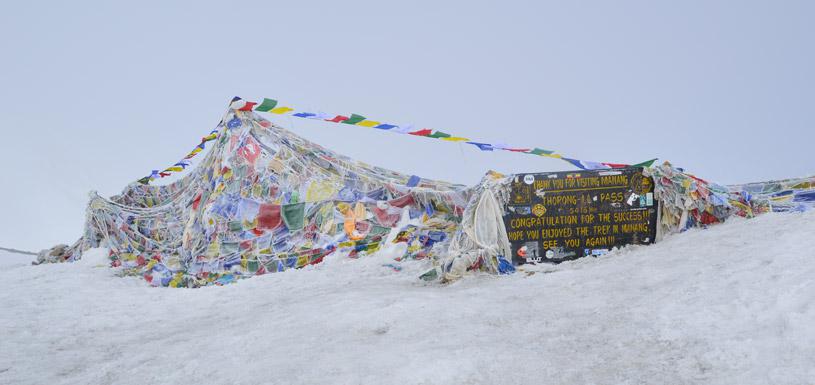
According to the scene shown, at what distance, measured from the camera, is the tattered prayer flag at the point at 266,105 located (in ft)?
32.3

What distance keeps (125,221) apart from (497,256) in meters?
8.36

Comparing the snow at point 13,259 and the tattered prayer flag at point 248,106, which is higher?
the tattered prayer flag at point 248,106

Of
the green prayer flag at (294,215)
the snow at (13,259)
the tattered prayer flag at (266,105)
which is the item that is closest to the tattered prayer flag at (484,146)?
the green prayer flag at (294,215)

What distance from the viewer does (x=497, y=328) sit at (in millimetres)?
4199

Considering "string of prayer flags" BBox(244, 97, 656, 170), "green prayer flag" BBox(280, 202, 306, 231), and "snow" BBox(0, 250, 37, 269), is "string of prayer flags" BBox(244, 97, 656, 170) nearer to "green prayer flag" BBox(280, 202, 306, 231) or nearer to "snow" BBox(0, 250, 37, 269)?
"green prayer flag" BBox(280, 202, 306, 231)

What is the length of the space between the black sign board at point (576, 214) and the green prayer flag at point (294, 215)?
3.25 m

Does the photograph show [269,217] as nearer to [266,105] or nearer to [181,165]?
[266,105]

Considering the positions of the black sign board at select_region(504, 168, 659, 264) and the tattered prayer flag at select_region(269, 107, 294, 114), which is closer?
the black sign board at select_region(504, 168, 659, 264)

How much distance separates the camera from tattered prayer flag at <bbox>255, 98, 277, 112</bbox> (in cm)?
985

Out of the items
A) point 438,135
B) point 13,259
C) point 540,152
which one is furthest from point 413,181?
point 13,259

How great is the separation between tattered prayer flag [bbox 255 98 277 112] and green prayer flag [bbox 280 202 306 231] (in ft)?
6.17

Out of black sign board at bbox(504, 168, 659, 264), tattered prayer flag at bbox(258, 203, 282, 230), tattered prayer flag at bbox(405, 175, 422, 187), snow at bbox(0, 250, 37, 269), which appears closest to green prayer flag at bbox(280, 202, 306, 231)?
tattered prayer flag at bbox(258, 203, 282, 230)

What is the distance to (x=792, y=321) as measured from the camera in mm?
3232

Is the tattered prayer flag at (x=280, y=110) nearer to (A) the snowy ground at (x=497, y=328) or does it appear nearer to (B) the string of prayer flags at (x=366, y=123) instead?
(B) the string of prayer flags at (x=366, y=123)
